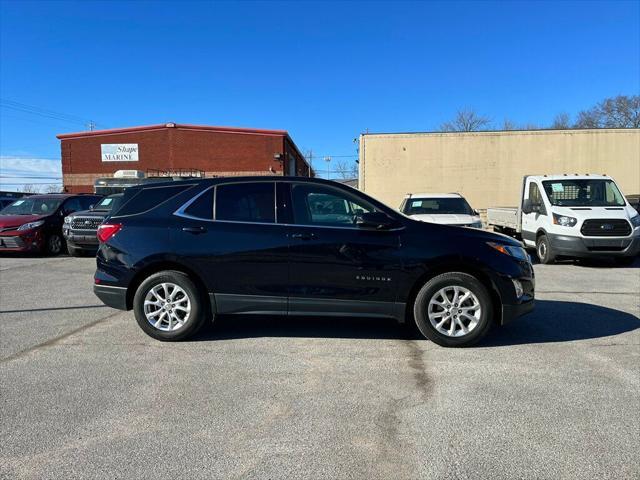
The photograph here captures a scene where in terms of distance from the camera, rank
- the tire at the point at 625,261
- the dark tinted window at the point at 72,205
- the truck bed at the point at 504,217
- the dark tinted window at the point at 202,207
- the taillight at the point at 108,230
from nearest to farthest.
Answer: the dark tinted window at the point at 202,207 < the taillight at the point at 108,230 < the tire at the point at 625,261 < the truck bed at the point at 504,217 < the dark tinted window at the point at 72,205

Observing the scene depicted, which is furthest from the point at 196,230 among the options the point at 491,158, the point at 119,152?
the point at 119,152

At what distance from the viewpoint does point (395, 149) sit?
1711cm

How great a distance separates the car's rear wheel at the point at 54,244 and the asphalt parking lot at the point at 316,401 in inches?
326

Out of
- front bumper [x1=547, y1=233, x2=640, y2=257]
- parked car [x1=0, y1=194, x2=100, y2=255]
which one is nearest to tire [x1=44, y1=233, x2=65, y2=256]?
parked car [x1=0, y1=194, x2=100, y2=255]

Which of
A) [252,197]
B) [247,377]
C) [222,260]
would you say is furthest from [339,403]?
[252,197]

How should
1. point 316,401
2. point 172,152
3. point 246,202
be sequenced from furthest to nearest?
point 172,152 < point 246,202 < point 316,401

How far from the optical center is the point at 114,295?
521 centimetres

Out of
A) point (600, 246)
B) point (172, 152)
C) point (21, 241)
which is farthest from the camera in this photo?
point (172, 152)

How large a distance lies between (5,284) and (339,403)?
7.68 meters

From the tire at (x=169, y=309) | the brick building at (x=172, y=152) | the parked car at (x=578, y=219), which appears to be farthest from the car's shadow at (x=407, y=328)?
the brick building at (x=172, y=152)

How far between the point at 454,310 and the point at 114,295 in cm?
361

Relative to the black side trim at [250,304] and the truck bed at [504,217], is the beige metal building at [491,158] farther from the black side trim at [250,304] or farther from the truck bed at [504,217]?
the black side trim at [250,304]

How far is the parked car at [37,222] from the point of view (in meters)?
12.8

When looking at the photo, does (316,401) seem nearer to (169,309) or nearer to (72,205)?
(169,309)
